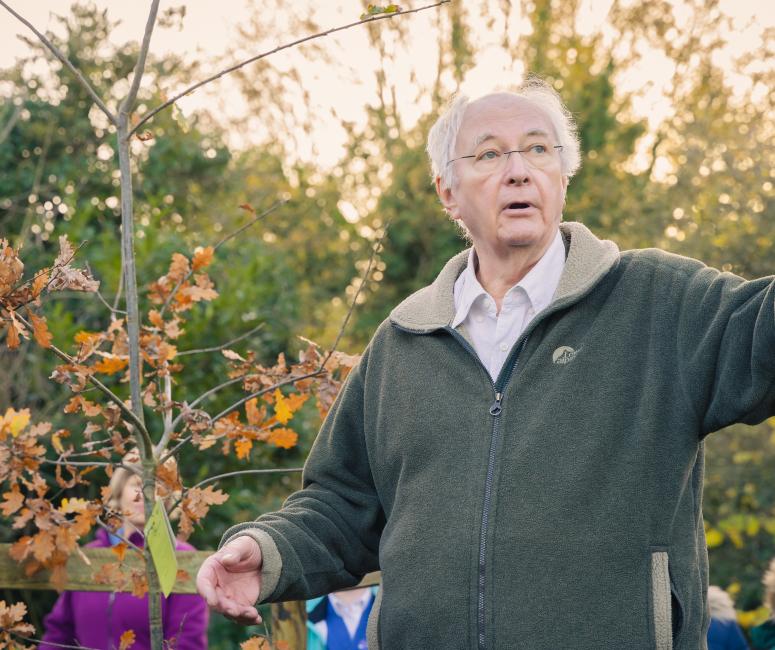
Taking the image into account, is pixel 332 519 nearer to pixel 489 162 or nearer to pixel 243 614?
pixel 243 614

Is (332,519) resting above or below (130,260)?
below

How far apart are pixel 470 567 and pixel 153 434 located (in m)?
4.17

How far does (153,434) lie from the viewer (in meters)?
6.04

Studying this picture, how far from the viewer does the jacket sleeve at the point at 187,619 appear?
3971mm

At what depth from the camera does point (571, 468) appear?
2.11m

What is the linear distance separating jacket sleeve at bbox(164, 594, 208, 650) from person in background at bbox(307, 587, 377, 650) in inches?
16.7

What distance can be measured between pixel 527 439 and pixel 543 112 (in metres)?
0.89

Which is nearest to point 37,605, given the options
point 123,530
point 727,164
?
point 123,530

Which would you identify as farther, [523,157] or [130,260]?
[130,260]

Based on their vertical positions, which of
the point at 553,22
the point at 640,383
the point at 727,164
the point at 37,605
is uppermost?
the point at 553,22

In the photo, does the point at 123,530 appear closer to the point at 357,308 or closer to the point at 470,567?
the point at 470,567

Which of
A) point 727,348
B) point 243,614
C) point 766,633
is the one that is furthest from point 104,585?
point 766,633

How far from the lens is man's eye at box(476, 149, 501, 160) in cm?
259

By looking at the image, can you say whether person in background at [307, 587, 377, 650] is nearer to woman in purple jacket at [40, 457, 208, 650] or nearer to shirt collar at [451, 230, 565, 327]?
woman in purple jacket at [40, 457, 208, 650]
